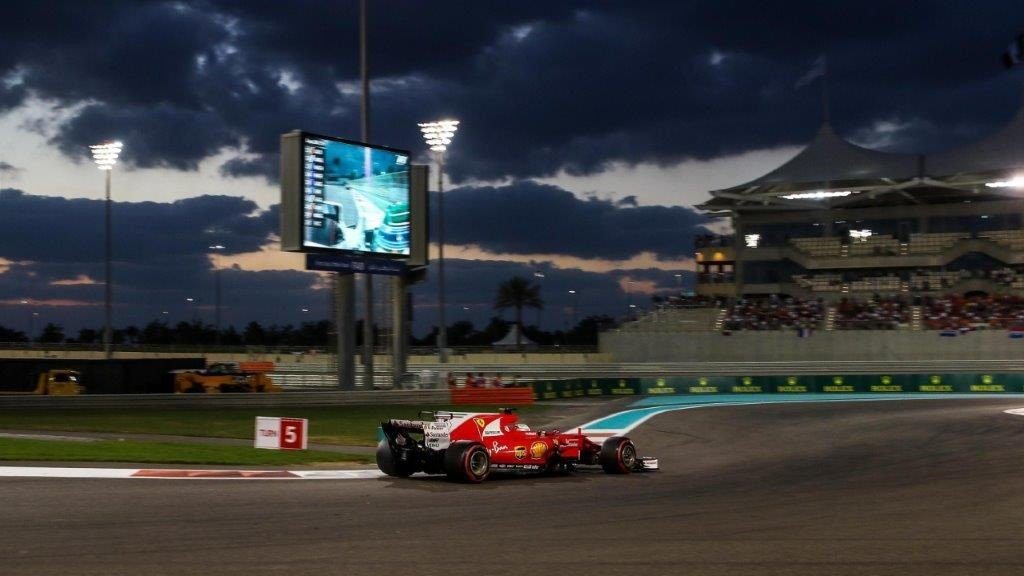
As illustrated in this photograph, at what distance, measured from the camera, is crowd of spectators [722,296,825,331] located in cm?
5353

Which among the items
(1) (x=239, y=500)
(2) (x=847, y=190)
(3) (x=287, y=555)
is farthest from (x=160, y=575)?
(2) (x=847, y=190)

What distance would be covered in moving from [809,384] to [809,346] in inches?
223

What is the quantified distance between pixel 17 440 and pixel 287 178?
12.6 m

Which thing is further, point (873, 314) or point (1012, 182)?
point (1012, 182)

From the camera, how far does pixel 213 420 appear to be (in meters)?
28.9

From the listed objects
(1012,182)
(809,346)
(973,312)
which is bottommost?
(809,346)

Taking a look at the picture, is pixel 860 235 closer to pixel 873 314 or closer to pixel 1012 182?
pixel 1012 182

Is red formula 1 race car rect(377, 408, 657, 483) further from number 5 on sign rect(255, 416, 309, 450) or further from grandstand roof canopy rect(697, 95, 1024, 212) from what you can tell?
grandstand roof canopy rect(697, 95, 1024, 212)

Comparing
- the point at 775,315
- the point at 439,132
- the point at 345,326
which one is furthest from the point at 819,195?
the point at 345,326

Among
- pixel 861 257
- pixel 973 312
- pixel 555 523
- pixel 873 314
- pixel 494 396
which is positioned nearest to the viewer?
pixel 555 523

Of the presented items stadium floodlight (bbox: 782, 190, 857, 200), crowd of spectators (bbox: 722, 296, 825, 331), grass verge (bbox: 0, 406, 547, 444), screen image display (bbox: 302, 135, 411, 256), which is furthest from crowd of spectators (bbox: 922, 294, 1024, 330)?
screen image display (bbox: 302, 135, 411, 256)

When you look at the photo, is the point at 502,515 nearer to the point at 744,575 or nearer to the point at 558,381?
the point at 744,575

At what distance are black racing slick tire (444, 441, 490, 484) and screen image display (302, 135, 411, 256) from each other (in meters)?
16.5

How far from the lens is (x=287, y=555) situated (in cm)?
930
